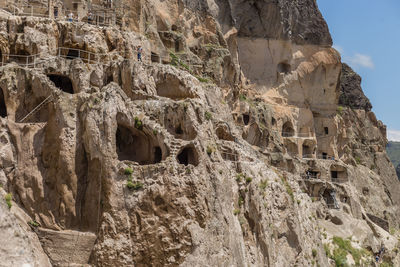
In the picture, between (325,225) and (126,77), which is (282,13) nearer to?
(325,225)

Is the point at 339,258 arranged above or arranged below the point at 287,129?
below

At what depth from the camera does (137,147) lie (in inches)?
1077

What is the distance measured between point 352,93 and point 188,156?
4793 cm

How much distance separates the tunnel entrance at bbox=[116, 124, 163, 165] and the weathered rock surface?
154ft

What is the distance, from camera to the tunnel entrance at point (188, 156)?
2648cm

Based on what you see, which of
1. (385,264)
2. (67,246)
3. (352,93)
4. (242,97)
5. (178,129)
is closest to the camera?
(67,246)

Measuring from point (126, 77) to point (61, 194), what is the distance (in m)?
7.67

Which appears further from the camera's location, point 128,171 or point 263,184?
point 263,184

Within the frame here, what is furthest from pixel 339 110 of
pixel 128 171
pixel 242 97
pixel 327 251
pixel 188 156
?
pixel 128 171

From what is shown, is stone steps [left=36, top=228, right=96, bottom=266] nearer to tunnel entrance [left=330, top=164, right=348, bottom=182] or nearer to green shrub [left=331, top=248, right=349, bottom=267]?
green shrub [left=331, top=248, right=349, bottom=267]

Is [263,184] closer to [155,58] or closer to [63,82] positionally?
[155,58]

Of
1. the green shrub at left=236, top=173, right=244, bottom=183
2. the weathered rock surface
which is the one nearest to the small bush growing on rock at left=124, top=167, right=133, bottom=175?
the green shrub at left=236, top=173, right=244, bottom=183

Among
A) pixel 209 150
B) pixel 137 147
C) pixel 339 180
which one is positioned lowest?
pixel 209 150

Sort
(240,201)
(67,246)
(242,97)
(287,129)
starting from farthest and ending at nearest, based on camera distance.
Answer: (287,129)
(242,97)
(240,201)
(67,246)
